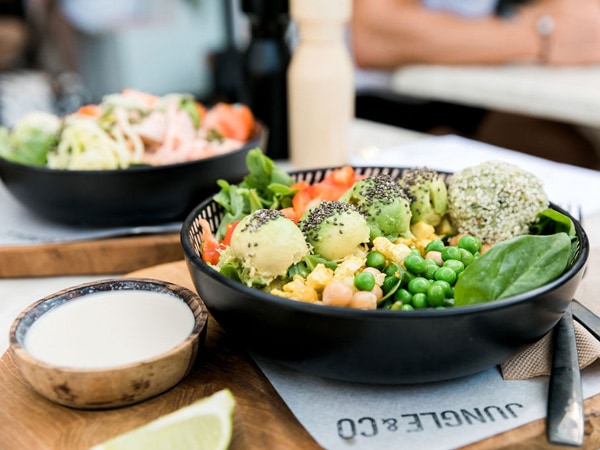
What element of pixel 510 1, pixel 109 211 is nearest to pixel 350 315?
pixel 109 211

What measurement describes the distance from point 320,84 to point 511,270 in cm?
123

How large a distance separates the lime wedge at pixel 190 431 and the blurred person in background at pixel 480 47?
3.27 metres

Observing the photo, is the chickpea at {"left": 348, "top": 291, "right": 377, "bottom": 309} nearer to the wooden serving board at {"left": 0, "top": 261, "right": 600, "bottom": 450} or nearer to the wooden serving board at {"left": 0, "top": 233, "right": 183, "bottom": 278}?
the wooden serving board at {"left": 0, "top": 261, "right": 600, "bottom": 450}

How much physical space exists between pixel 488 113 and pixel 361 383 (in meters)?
3.33

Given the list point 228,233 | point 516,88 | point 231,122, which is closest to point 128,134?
point 231,122

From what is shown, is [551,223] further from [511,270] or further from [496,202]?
[511,270]

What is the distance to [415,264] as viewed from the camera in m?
0.95

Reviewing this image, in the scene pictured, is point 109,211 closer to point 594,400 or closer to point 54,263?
point 54,263

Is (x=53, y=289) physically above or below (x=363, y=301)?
below

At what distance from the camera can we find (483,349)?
81 centimetres

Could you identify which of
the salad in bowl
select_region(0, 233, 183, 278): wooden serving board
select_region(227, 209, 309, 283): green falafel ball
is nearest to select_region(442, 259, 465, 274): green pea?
select_region(227, 209, 309, 283): green falafel ball

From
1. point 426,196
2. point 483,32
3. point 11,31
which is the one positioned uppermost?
point 426,196

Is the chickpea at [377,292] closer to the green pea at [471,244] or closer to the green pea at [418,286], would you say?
the green pea at [418,286]

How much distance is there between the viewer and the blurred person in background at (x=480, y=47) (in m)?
3.67
